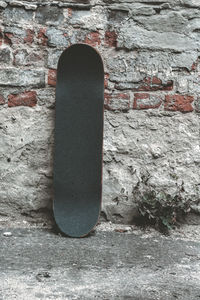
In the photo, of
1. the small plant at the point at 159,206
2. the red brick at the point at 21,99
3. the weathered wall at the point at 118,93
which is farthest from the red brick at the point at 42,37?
the small plant at the point at 159,206

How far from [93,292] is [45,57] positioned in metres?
1.31

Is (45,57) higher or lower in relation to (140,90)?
higher

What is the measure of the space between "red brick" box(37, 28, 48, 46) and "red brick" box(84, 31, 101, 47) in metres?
0.23

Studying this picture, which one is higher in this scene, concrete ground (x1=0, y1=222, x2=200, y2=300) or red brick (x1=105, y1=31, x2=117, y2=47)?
red brick (x1=105, y1=31, x2=117, y2=47)

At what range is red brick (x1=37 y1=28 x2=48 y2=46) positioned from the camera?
2.10m

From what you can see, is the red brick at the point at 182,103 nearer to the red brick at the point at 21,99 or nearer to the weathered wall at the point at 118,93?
the weathered wall at the point at 118,93

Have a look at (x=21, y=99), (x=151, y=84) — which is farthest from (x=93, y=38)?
(x=21, y=99)

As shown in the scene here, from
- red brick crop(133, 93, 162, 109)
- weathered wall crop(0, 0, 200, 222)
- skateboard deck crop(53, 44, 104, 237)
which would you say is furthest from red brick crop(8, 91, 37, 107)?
red brick crop(133, 93, 162, 109)

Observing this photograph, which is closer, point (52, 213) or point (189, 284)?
point (189, 284)

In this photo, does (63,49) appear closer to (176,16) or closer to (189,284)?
(176,16)

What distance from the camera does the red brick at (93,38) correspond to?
2.12 meters

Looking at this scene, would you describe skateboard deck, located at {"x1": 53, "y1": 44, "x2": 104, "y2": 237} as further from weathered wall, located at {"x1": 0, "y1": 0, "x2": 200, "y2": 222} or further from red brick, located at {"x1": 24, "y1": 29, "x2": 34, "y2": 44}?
red brick, located at {"x1": 24, "y1": 29, "x2": 34, "y2": 44}

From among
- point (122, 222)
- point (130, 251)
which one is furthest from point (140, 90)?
point (130, 251)

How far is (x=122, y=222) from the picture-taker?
2.14m
